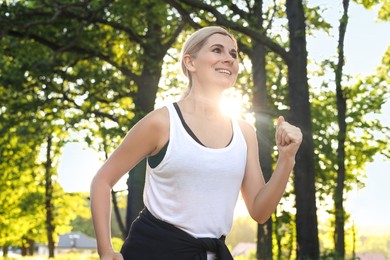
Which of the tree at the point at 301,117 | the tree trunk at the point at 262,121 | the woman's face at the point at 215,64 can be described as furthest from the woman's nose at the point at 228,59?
the tree trunk at the point at 262,121

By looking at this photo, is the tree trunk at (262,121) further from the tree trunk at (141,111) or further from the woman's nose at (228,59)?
the woman's nose at (228,59)

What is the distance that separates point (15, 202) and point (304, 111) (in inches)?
1378

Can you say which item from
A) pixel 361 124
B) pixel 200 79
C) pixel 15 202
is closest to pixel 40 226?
pixel 15 202

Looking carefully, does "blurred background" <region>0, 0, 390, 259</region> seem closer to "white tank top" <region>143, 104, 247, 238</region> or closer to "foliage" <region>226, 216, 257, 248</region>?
"white tank top" <region>143, 104, 247, 238</region>

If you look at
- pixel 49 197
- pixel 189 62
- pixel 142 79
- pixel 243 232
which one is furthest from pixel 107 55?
pixel 243 232

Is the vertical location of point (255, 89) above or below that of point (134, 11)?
below

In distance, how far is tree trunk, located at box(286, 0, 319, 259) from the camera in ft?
44.8

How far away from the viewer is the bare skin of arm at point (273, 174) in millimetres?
3160

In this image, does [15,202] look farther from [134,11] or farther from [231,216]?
[231,216]

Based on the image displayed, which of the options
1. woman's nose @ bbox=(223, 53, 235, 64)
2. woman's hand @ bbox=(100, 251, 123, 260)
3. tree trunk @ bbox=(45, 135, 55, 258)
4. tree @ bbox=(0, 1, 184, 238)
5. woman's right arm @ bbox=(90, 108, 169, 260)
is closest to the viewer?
woman's hand @ bbox=(100, 251, 123, 260)

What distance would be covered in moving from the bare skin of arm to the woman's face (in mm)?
257

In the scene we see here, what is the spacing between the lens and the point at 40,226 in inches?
2003

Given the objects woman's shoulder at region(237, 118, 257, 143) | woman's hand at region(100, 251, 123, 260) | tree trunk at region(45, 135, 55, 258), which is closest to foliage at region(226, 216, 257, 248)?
tree trunk at region(45, 135, 55, 258)

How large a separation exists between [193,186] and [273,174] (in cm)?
40
